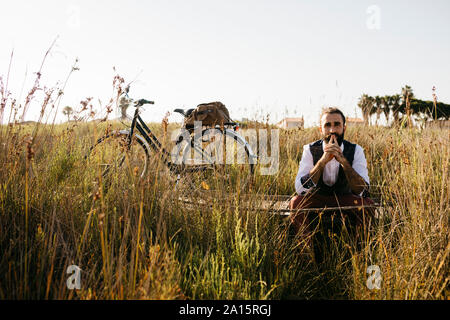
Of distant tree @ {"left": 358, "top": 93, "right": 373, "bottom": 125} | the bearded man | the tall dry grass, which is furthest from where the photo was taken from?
distant tree @ {"left": 358, "top": 93, "right": 373, "bottom": 125}

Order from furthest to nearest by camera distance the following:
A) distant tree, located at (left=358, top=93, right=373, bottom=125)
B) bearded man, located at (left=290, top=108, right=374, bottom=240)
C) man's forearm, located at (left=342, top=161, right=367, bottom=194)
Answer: distant tree, located at (left=358, top=93, right=373, bottom=125) < bearded man, located at (left=290, top=108, right=374, bottom=240) < man's forearm, located at (left=342, top=161, right=367, bottom=194)

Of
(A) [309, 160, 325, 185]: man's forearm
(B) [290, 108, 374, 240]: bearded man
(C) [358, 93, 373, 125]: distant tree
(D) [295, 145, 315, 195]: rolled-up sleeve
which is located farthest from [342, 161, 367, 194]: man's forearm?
(C) [358, 93, 373, 125]: distant tree

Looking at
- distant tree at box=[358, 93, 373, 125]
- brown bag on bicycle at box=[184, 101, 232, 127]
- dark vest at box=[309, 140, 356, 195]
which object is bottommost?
dark vest at box=[309, 140, 356, 195]

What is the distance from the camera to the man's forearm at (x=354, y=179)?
8.19 feet

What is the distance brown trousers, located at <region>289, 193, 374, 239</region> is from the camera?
2539mm

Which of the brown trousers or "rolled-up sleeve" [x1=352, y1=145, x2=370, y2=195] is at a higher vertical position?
"rolled-up sleeve" [x1=352, y1=145, x2=370, y2=195]

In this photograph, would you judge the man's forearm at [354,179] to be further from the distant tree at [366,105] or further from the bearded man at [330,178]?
the distant tree at [366,105]

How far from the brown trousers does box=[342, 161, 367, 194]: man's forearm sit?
0.33 ft

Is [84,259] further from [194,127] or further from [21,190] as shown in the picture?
[194,127]

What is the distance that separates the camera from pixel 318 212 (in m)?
2.64

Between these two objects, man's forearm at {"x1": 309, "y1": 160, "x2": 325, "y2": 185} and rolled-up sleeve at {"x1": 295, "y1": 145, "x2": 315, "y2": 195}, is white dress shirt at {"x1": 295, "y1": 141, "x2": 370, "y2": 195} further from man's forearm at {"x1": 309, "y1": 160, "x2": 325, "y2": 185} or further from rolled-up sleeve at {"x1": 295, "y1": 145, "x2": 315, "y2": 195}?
man's forearm at {"x1": 309, "y1": 160, "x2": 325, "y2": 185}

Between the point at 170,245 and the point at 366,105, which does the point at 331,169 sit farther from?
the point at 366,105

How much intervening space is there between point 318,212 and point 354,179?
382 millimetres
